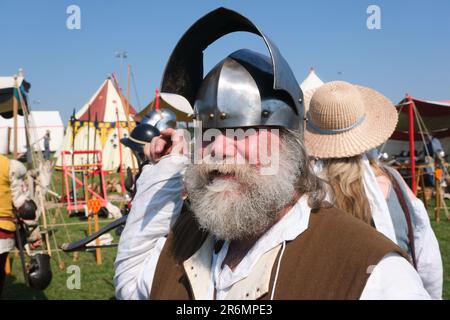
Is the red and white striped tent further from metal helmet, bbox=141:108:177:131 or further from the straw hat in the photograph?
the straw hat

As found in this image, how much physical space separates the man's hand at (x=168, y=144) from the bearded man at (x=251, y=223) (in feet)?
0.78

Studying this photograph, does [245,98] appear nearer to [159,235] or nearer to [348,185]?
[159,235]

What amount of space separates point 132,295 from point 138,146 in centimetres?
257

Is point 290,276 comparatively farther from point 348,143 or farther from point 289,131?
point 348,143

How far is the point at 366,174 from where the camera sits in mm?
1975

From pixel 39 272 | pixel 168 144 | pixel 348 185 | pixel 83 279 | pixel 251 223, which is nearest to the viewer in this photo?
pixel 251 223

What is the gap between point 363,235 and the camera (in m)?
1.11

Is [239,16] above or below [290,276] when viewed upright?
above

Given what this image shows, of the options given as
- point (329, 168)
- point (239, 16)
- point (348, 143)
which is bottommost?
point (329, 168)

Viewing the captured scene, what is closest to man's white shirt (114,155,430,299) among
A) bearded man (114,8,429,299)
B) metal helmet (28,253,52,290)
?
bearded man (114,8,429,299)

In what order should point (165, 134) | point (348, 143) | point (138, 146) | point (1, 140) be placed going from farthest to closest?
point (1, 140) < point (138, 146) < point (348, 143) < point (165, 134)

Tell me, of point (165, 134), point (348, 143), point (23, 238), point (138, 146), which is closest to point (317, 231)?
point (165, 134)

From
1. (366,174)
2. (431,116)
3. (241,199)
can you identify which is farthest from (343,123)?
(431,116)

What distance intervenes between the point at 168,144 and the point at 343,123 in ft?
2.88
